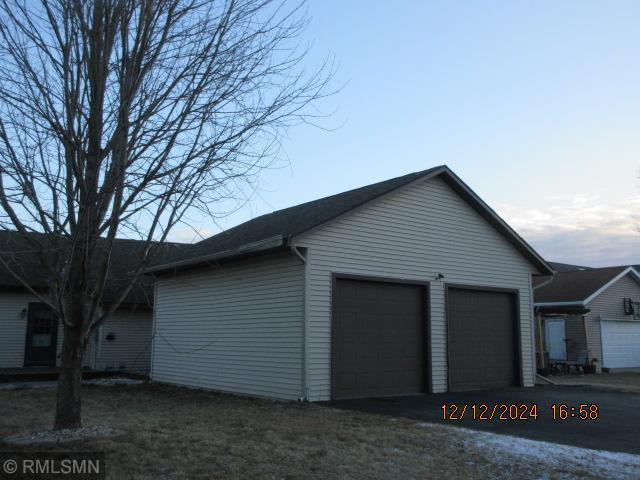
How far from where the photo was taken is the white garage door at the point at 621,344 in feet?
88.2

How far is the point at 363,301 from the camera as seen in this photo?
43.7ft

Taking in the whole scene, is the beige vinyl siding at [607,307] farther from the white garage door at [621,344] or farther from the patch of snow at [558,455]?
the patch of snow at [558,455]

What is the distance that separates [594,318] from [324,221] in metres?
19.0

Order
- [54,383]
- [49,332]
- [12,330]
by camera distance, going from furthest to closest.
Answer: [49,332] < [12,330] < [54,383]

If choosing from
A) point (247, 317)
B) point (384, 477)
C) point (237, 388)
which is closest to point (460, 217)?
point (247, 317)

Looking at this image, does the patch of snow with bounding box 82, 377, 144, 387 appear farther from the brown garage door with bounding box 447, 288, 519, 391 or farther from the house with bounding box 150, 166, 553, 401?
the brown garage door with bounding box 447, 288, 519, 391

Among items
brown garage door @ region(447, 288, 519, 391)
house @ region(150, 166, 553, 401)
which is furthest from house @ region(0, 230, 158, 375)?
brown garage door @ region(447, 288, 519, 391)

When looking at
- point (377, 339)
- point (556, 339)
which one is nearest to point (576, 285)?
point (556, 339)

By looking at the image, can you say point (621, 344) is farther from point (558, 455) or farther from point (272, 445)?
point (272, 445)

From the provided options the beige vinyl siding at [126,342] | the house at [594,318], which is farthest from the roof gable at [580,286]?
the beige vinyl siding at [126,342]

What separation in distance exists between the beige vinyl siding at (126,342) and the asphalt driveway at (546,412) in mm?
12188

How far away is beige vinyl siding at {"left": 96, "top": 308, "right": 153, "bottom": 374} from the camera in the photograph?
70.8ft

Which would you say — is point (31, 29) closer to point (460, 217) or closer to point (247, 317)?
point (247, 317)

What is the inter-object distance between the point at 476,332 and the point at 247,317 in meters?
5.97
